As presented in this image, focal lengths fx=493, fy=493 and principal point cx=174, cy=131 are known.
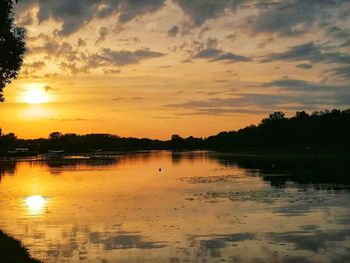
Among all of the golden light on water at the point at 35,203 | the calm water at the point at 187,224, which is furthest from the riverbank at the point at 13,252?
the golden light on water at the point at 35,203

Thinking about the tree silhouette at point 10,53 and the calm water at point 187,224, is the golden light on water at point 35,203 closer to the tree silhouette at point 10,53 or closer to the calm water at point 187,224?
the calm water at point 187,224

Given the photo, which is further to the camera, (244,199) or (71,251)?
(244,199)

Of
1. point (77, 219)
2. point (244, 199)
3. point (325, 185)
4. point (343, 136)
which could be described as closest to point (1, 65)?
point (77, 219)

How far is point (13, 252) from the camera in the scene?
24375 mm

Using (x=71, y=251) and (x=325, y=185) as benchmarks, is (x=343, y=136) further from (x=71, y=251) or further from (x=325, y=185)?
(x=71, y=251)

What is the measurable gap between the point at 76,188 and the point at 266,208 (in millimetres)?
31543

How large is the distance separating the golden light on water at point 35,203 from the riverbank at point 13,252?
1377 centimetres

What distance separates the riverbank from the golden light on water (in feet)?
45.2

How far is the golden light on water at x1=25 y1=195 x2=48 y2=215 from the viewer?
139 ft

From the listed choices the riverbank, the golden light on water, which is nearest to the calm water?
the golden light on water

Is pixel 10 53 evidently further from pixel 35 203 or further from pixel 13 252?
pixel 35 203

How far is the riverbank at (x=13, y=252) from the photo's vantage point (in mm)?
22541

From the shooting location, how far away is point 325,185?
192 ft

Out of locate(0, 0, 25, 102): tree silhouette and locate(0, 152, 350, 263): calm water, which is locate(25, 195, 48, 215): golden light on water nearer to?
locate(0, 152, 350, 263): calm water
